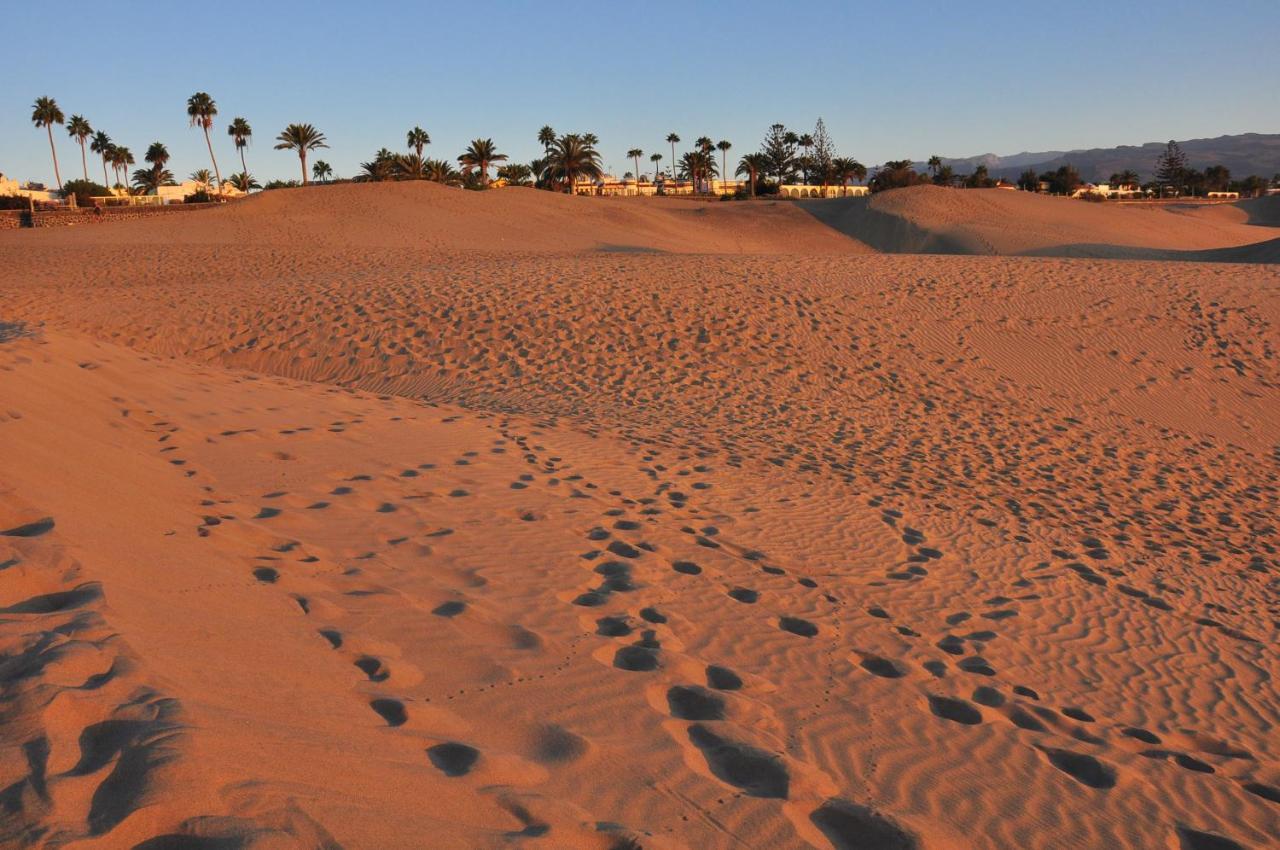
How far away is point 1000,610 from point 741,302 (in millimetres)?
10436

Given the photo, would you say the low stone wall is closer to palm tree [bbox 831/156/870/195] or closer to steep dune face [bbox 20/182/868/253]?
steep dune face [bbox 20/182/868/253]

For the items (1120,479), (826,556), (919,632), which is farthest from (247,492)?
(1120,479)

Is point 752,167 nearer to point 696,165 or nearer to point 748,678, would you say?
point 696,165

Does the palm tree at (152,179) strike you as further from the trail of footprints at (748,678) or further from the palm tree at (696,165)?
the trail of footprints at (748,678)

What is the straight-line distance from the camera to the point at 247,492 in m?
5.49

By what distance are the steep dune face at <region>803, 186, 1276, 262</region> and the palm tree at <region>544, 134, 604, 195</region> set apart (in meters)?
16.9

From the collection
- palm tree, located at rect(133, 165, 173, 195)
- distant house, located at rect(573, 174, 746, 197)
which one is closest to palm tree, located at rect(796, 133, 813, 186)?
distant house, located at rect(573, 174, 746, 197)

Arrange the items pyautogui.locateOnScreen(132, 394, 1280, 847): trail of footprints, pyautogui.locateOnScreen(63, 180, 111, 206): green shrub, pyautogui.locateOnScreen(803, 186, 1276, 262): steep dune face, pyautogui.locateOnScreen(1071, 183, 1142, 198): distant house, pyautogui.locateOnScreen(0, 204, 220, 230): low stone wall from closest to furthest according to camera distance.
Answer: pyautogui.locateOnScreen(132, 394, 1280, 847): trail of footprints → pyautogui.locateOnScreen(0, 204, 220, 230): low stone wall → pyautogui.locateOnScreen(803, 186, 1276, 262): steep dune face → pyautogui.locateOnScreen(63, 180, 111, 206): green shrub → pyautogui.locateOnScreen(1071, 183, 1142, 198): distant house

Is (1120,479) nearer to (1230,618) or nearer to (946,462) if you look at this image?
(946,462)

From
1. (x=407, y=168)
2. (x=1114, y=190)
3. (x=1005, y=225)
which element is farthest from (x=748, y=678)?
(x=1114, y=190)

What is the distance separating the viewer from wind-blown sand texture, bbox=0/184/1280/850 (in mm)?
2523

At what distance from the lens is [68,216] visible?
38.0 meters

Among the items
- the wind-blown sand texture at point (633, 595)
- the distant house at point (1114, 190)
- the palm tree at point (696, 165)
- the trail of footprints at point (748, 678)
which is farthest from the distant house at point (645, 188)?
the trail of footprints at point (748, 678)

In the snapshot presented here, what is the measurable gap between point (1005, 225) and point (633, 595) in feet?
144
